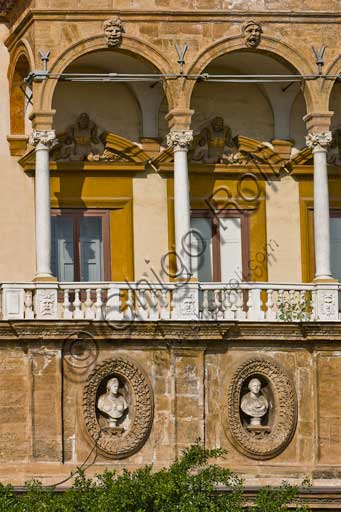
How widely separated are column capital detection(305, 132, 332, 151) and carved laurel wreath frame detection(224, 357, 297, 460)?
396cm

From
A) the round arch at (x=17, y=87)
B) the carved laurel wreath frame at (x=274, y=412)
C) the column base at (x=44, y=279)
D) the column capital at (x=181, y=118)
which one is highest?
the round arch at (x=17, y=87)

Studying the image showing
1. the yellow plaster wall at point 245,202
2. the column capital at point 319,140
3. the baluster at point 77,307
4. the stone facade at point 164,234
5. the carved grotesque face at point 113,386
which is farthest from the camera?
the yellow plaster wall at point 245,202

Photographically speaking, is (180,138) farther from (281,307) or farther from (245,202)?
(281,307)

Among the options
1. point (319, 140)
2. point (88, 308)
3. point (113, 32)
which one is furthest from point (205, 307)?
point (113, 32)

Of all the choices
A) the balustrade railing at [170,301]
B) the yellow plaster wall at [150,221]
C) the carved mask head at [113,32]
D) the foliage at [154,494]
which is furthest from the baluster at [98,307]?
the carved mask head at [113,32]

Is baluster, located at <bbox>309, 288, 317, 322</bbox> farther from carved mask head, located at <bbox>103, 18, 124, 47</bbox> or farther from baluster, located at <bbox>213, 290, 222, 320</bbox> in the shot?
carved mask head, located at <bbox>103, 18, 124, 47</bbox>

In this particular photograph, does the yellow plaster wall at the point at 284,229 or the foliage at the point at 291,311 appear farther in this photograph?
the yellow plaster wall at the point at 284,229

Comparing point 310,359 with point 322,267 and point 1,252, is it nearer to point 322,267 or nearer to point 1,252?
point 322,267

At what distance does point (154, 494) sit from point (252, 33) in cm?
921

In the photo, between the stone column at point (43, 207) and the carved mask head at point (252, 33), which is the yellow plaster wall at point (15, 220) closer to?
the stone column at point (43, 207)

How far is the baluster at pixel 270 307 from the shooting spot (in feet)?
146

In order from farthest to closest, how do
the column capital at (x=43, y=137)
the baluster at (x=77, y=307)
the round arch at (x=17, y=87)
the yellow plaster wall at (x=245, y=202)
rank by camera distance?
1. the yellow plaster wall at (x=245, y=202)
2. the round arch at (x=17, y=87)
3. the column capital at (x=43, y=137)
4. the baluster at (x=77, y=307)

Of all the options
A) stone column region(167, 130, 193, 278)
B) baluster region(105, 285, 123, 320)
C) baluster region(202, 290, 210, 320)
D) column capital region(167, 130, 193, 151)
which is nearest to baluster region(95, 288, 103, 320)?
baluster region(105, 285, 123, 320)

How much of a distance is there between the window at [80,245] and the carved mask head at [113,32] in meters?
3.35
